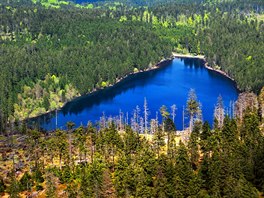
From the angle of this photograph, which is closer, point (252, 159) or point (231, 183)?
point (231, 183)

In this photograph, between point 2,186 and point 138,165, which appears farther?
point 2,186

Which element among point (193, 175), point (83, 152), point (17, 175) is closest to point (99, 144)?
point (83, 152)

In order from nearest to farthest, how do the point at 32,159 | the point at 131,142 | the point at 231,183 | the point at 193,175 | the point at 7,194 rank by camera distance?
the point at 231,183, the point at 193,175, the point at 7,194, the point at 131,142, the point at 32,159

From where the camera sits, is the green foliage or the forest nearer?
the forest

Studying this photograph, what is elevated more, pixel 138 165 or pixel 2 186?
pixel 138 165

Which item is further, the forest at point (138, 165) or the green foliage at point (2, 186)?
the green foliage at point (2, 186)

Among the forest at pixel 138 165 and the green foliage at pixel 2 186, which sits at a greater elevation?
the forest at pixel 138 165

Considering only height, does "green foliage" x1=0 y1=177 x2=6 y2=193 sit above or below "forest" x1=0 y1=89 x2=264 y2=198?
below

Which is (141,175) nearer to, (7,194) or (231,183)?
(231,183)
